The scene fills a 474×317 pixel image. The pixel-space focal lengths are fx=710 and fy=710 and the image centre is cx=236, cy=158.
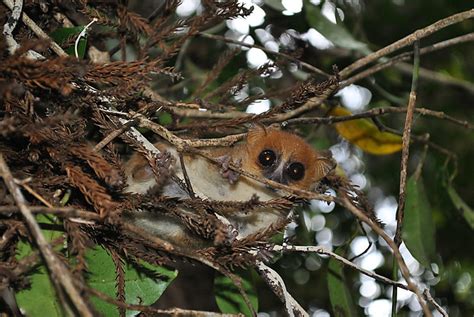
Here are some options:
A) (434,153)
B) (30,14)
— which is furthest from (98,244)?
(434,153)

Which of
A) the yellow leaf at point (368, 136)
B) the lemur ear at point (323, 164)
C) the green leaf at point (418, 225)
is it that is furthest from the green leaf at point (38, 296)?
→ the yellow leaf at point (368, 136)

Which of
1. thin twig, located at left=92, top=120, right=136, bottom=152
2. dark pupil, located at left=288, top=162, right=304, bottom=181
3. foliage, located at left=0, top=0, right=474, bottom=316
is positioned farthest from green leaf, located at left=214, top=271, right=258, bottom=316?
thin twig, located at left=92, top=120, right=136, bottom=152

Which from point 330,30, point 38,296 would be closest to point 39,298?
point 38,296

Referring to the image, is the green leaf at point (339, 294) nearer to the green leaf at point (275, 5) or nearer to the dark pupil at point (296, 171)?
the dark pupil at point (296, 171)

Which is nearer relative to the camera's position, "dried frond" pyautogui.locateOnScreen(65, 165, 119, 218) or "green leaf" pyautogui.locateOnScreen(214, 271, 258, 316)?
"dried frond" pyautogui.locateOnScreen(65, 165, 119, 218)

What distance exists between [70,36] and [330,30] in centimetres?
142

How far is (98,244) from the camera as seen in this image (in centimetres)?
228

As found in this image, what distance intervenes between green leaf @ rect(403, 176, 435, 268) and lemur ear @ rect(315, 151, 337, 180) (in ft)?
1.36

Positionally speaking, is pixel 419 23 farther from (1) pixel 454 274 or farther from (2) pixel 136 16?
(2) pixel 136 16

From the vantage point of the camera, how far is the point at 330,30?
3381mm

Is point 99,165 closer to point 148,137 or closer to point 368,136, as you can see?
point 148,137

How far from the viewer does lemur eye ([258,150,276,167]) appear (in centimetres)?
332

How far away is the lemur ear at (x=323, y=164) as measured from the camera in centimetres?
311

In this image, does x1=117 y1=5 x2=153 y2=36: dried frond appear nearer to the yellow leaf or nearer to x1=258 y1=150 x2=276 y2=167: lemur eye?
x1=258 y1=150 x2=276 y2=167: lemur eye
